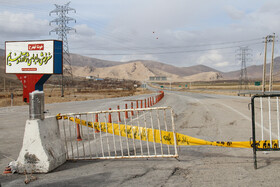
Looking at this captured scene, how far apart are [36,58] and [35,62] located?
146mm

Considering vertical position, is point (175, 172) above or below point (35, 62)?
below

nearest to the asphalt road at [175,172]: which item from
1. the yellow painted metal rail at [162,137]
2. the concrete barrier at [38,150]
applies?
the concrete barrier at [38,150]

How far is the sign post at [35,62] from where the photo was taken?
8812 millimetres

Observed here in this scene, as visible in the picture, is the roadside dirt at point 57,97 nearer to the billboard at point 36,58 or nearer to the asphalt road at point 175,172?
the billboard at point 36,58

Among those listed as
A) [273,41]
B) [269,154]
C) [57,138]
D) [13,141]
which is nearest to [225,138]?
[269,154]

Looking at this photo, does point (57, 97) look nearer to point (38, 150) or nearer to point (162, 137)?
point (38, 150)

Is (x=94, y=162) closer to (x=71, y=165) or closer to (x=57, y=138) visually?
(x=71, y=165)

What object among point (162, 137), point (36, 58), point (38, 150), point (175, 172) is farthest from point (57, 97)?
point (175, 172)

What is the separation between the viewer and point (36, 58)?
9141 millimetres

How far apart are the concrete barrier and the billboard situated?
3.01 m

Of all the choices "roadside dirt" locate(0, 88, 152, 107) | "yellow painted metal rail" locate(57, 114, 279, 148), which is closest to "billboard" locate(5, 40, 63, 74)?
"yellow painted metal rail" locate(57, 114, 279, 148)

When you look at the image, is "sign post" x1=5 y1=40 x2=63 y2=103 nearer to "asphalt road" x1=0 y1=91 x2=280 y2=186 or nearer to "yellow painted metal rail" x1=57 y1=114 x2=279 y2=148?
"yellow painted metal rail" x1=57 y1=114 x2=279 y2=148

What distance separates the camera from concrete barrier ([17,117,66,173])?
A: 578cm

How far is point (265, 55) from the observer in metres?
47.6
